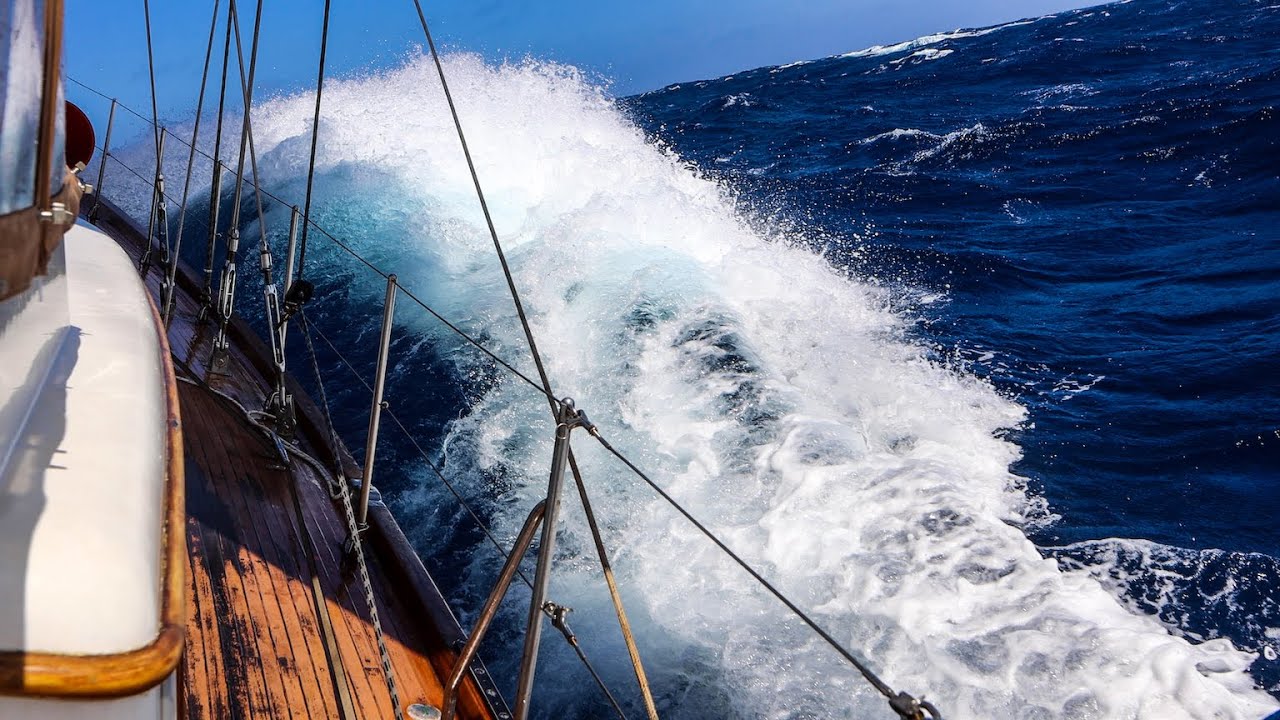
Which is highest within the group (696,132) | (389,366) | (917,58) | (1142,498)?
(917,58)

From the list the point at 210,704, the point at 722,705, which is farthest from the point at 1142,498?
the point at 210,704

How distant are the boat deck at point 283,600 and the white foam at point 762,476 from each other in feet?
2.95

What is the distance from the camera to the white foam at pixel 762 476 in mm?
2721

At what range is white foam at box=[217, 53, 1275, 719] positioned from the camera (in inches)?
107

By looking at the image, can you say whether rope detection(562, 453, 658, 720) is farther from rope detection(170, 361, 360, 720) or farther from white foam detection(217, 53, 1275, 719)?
white foam detection(217, 53, 1275, 719)

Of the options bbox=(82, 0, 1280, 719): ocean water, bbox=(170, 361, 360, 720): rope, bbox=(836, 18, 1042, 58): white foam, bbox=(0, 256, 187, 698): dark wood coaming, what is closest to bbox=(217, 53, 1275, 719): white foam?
bbox=(82, 0, 1280, 719): ocean water

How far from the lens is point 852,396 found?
14.9ft

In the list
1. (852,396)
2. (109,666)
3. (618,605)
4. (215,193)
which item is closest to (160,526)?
(109,666)

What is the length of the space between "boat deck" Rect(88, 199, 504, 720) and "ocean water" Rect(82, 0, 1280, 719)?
87cm

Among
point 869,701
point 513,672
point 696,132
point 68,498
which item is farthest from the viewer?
point 696,132

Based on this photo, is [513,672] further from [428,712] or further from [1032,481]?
[1032,481]

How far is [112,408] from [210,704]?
886mm

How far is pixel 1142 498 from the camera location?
3.87m

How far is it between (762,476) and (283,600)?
2291 millimetres
